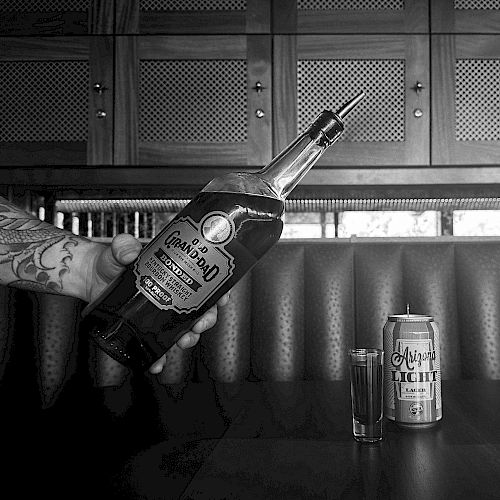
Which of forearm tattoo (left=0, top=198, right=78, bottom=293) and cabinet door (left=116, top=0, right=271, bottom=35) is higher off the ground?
cabinet door (left=116, top=0, right=271, bottom=35)

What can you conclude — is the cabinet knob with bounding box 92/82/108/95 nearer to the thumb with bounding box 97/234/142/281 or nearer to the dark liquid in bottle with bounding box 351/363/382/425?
the thumb with bounding box 97/234/142/281

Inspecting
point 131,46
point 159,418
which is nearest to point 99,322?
point 159,418

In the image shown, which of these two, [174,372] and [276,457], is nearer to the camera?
[276,457]

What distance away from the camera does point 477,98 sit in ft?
6.22

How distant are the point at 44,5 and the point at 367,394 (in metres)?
1.81

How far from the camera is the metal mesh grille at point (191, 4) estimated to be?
1892 mm

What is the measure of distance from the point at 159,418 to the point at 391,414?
0.93 ft

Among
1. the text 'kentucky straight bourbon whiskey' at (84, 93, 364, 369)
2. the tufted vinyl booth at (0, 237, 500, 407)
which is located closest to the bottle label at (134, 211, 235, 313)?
the text 'kentucky straight bourbon whiskey' at (84, 93, 364, 369)

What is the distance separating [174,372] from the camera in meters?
1.35

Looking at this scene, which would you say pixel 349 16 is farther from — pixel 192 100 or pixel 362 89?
pixel 192 100

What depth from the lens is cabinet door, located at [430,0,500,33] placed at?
188 cm

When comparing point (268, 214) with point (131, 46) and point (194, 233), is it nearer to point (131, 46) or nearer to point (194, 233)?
point (194, 233)

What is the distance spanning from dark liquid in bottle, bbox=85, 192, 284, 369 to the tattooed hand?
0.11 meters

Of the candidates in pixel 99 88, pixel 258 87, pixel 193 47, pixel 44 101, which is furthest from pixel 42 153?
pixel 258 87
